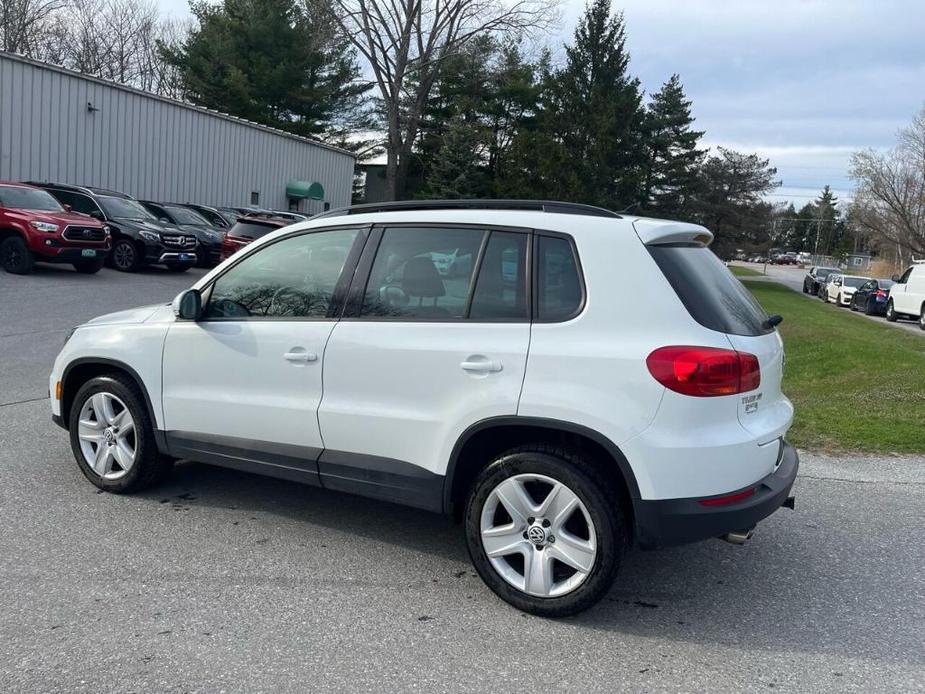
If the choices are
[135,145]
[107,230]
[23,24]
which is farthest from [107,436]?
Answer: [23,24]

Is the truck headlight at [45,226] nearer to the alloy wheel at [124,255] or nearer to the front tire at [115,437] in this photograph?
the alloy wheel at [124,255]

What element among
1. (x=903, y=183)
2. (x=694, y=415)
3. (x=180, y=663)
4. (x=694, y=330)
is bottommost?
(x=180, y=663)

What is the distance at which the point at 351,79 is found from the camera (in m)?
51.1

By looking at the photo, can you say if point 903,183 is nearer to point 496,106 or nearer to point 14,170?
point 496,106

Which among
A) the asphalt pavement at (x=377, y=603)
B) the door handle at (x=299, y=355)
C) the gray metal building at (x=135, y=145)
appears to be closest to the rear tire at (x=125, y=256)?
the gray metal building at (x=135, y=145)

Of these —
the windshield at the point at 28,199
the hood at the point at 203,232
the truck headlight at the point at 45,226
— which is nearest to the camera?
the truck headlight at the point at 45,226

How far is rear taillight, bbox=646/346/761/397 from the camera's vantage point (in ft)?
11.5

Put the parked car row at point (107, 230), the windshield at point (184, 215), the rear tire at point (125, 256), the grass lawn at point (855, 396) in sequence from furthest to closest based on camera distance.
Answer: the windshield at point (184, 215) → the rear tire at point (125, 256) → the parked car row at point (107, 230) → the grass lawn at point (855, 396)

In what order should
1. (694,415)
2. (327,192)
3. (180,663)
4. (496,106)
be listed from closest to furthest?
(180,663), (694,415), (327,192), (496,106)

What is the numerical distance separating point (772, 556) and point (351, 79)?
50466 millimetres

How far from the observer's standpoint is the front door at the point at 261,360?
441 cm

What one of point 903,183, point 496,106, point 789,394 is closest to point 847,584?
point 789,394

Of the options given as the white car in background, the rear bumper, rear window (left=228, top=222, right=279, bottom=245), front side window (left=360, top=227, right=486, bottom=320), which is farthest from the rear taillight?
the white car in background

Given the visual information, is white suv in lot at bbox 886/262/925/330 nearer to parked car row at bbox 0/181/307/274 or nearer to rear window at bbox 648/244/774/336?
parked car row at bbox 0/181/307/274
